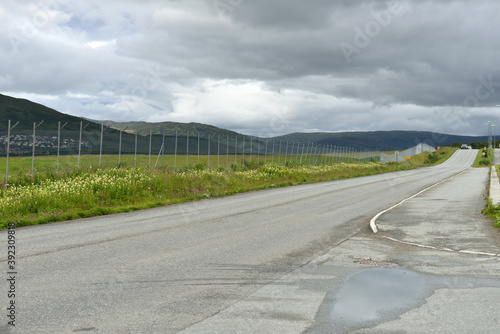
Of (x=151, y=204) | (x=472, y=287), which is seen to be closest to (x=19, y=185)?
(x=151, y=204)

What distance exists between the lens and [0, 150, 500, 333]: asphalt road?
16.6 feet

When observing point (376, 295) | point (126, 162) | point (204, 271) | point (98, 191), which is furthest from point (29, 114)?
point (376, 295)

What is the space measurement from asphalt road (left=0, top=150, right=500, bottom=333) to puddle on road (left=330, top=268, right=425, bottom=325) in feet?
0.15

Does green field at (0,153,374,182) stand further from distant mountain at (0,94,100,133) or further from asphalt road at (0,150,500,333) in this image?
distant mountain at (0,94,100,133)

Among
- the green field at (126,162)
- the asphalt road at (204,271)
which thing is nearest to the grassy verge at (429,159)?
the green field at (126,162)

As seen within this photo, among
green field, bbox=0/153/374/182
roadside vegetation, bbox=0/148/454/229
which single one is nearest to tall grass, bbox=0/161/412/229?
roadside vegetation, bbox=0/148/454/229

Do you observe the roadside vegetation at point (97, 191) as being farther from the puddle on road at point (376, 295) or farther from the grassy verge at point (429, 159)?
the grassy verge at point (429, 159)

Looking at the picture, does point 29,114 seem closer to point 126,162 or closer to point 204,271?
point 126,162

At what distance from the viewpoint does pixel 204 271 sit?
7.25 meters

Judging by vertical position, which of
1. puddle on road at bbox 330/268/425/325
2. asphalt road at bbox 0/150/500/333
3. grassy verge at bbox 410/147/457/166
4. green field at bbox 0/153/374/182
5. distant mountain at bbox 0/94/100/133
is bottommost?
asphalt road at bbox 0/150/500/333

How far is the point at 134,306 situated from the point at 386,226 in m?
8.90

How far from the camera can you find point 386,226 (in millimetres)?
12742

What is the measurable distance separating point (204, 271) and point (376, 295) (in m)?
2.64

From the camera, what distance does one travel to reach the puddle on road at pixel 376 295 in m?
5.32
